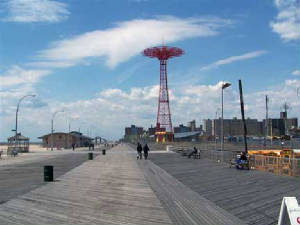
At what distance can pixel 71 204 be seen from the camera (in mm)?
11805

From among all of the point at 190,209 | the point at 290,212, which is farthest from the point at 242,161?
the point at 290,212

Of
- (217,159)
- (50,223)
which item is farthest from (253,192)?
(217,159)

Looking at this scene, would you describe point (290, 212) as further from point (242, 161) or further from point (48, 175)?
point (242, 161)

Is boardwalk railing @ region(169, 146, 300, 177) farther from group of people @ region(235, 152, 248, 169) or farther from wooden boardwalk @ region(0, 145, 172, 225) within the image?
wooden boardwalk @ region(0, 145, 172, 225)

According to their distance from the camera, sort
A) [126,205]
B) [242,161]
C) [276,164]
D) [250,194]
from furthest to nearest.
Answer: [242,161] < [276,164] < [250,194] < [126,205]

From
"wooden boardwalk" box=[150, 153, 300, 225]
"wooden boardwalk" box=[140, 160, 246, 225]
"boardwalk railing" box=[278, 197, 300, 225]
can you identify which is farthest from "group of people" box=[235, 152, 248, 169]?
"boardwalk railing" box=[278, 197, 300, 225]

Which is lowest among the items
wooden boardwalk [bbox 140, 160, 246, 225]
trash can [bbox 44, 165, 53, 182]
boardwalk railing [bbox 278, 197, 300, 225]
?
wooden boardwalk [bbox 140, 160, 246, 225]

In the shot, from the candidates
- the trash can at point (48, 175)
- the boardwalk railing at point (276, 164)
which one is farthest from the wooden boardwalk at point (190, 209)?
the boardwalk railing at point (276, 164)

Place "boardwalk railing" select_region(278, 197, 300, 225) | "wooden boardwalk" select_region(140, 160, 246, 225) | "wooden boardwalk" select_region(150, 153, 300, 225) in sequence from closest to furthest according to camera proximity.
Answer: "boardwalk railing" select_region(278, 197, 300, 225) → "wooden boardwalk" select_region(140, 160, 246, 225) → "wooden boardwalk" select_region(150, 153, 300, 225)

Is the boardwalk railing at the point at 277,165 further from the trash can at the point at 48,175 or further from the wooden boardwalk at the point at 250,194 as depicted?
the trash can at the point at 48,175

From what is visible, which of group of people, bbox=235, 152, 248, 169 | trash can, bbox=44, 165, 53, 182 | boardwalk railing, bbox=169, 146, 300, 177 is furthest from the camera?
group of people, bbox=235, 152, 248, 169

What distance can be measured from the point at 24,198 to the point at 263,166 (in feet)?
48.1

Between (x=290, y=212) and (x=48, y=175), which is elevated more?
(x=290, y=212)

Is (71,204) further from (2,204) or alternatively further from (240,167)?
(240,167)
